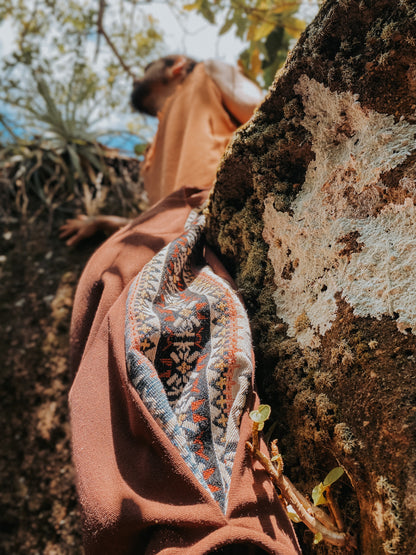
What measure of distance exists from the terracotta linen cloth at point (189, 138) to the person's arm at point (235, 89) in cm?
3

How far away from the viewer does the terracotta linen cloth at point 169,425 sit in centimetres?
56

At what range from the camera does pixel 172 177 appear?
171 centimetres

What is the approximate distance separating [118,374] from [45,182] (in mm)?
1744

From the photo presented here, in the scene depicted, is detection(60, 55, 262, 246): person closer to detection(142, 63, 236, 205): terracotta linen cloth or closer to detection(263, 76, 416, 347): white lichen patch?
detection(142, 63, 236, 205): terracotta linen cloth

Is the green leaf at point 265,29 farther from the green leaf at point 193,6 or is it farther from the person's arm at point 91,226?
the person's arm at point 91,226

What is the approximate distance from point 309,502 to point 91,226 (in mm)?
1465

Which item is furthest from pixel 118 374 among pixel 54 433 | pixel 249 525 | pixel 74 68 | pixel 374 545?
pixel 74 68

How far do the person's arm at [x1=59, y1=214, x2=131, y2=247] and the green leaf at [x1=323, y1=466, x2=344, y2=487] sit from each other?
1397 mm

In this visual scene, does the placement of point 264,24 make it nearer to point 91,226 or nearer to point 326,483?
point 91,226

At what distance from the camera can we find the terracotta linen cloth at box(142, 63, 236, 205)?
4.90 feet

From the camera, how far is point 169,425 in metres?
0.61

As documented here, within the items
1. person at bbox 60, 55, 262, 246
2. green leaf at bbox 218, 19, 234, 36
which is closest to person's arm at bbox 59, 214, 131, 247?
person at bbox 60, 55, 262, 246

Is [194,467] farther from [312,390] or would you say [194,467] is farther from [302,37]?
[302,37]

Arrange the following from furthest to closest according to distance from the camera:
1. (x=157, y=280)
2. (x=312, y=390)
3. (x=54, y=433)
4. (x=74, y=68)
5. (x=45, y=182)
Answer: (x=74, y=68) → (x=45, y=182) → (x=54, y=433) → (x=157, y=280) → (x=312, y=390)
